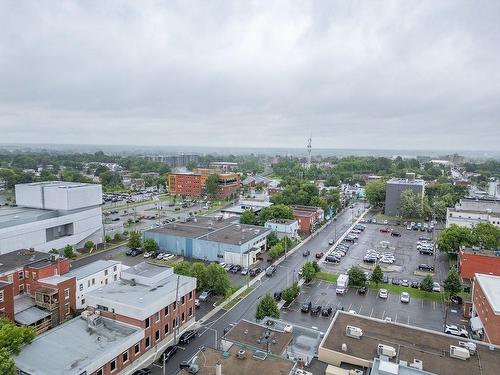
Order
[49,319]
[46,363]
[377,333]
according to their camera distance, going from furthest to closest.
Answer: [49,319] < [377,333] < [46,363]

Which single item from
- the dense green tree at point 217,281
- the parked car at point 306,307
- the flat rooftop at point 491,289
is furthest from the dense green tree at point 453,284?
the dense green tree at point 217,281

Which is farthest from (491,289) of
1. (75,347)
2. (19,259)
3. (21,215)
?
(21,215)

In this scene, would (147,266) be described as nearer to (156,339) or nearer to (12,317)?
(156,339)

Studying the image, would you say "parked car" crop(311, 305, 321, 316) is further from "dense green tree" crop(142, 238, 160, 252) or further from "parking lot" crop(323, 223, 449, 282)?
"dense green tree" crop(142, 238, 160, 252)

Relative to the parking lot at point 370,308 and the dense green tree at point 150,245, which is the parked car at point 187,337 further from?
the dense green tree at point 150,245

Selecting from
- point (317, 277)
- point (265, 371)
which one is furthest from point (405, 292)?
point (265, 371)

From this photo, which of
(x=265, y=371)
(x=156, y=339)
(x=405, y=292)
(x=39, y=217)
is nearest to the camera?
(x=265, y=371)
